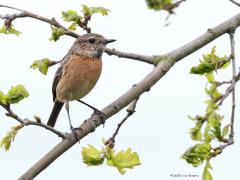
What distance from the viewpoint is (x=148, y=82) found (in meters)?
5.20

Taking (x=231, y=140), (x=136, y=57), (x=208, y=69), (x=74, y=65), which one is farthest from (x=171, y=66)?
(x=74, y=65)

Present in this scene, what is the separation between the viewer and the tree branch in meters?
4.80

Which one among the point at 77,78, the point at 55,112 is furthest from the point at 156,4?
the point at 55,112

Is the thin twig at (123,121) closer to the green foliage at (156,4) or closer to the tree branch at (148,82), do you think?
the tree branch at (148,82)

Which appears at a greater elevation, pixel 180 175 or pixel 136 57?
pixel 136 57

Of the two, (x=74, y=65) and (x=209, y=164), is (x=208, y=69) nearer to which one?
(x=209, y=164)

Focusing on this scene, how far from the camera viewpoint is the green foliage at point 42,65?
19.5ft

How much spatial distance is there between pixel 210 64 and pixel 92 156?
4.00ft

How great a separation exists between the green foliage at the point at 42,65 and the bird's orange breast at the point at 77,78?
86.5 inches

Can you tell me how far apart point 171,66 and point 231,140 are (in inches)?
61.2

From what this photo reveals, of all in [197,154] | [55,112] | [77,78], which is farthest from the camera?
[55,112]

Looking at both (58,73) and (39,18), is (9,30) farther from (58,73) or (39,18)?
(58,73)

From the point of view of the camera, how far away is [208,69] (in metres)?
4.45

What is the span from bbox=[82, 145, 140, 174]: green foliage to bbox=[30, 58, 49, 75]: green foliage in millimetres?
1528
